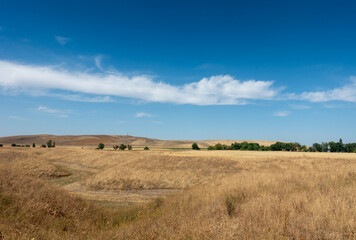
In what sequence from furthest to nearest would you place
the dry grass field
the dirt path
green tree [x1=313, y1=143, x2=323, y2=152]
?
green tree [x1=313, y1=143, x2=323, y2=152], the dirt path, the dry grass field

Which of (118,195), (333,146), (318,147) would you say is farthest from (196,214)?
(333,146)

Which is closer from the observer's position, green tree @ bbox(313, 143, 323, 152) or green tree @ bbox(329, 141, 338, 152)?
green tree @ bbox(329, 141, 338, 152)

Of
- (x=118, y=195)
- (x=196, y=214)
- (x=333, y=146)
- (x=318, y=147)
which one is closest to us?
(x=196, y=214)

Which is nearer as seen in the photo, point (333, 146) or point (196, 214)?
point (196, 214)

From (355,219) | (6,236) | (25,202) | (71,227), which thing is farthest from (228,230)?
(25,202)

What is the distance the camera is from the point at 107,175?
3266 cm

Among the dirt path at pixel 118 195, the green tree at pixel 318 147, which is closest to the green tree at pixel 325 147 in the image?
the green tree at pixel 318 147

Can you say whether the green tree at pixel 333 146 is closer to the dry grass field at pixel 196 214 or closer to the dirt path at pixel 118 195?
the dirt path at pixel 118 195

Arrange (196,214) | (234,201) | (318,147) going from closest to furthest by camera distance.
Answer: (196,214) < (234,201) < (318,147)

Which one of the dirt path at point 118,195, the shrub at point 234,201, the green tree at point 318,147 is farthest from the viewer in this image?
the green tree at point 318,147

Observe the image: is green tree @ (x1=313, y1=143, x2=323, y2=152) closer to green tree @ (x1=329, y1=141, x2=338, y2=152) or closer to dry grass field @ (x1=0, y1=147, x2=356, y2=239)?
green tree @ (x1=329, y1=141, x2=338, y2=152)

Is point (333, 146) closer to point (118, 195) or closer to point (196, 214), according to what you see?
point (118, 195)

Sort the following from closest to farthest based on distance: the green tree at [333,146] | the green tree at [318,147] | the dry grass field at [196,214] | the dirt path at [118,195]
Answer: the dry grass field at [196,214] → the dirt path at [118,195] → the green tree at [333,146] → the green tree at [318,147]

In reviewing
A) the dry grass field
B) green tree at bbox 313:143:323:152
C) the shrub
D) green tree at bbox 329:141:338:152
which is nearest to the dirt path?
the dry grass field
